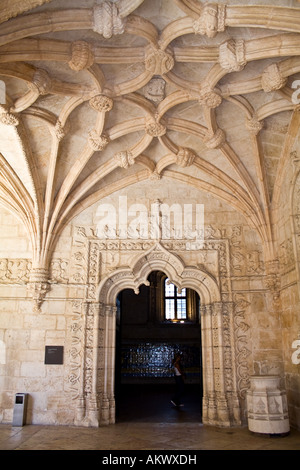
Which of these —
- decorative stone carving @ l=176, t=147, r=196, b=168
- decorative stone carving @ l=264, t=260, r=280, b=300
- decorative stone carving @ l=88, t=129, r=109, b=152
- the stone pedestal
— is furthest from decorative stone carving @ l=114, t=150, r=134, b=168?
the stone pedestal

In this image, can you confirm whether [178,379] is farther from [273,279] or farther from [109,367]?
[273,279]

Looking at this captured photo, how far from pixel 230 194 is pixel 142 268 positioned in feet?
8.31

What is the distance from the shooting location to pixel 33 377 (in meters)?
7.98

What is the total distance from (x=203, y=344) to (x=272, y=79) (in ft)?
17.5

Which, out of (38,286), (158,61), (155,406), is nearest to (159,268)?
(38,286)

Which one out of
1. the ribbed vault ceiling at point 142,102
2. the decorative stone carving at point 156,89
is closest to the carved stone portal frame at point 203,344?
the ribbed vault ceiling at point 142,102

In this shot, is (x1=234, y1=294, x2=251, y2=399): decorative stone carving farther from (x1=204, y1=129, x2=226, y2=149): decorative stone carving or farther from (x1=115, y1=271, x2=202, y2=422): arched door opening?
(x1=115, y1=271, x2=202, y2=422): arched door opening

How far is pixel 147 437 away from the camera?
659 centimetres

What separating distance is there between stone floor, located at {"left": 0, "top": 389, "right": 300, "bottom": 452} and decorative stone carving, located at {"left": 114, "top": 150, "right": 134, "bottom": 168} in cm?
509

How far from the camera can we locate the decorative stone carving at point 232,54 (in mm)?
5340

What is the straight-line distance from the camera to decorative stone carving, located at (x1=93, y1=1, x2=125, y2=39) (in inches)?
183

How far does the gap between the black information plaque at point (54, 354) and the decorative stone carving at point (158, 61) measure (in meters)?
5.65

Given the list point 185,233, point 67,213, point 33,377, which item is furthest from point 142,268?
point 33,377
